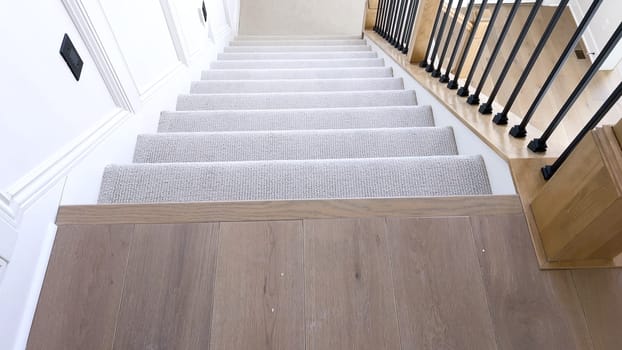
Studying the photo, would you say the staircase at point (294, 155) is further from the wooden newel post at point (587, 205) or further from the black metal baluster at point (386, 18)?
the black metal baluster at point (386, 18)

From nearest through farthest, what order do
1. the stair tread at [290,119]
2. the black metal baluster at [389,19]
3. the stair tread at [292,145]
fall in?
the stair tread at [292,145] → the stair tread at [290,119] → the black metal baluster at [389,19]

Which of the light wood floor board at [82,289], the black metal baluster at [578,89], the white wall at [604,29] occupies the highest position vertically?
the white wall at [604,29]

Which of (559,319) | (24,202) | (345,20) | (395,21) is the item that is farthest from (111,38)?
(345,20)

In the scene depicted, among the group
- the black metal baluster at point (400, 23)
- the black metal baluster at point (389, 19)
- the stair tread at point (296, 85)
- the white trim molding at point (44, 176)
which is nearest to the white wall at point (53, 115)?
the white trim molding at point (44, 176)

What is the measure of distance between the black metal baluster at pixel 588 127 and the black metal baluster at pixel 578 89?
0.24ft

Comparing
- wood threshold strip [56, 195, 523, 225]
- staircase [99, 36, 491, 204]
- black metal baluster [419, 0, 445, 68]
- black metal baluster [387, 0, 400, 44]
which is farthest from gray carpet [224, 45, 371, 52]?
wood threshold strip [56, 195, 523, 225]

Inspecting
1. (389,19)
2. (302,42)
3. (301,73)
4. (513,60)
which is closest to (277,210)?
(513,60)

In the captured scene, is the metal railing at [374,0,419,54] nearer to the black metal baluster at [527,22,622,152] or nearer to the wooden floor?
the black metal baluster at [527,22,622,152]

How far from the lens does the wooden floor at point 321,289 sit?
2.45ft

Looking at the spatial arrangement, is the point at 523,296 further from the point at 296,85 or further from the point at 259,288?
the point at 296,85

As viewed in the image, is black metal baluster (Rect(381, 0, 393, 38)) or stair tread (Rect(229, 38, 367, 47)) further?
stair tread (Rect(229, 38, 367, 47))

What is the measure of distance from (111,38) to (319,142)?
792 mm

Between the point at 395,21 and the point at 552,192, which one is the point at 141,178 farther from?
the point at 395,21

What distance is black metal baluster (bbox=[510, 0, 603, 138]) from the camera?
32.8 inches
